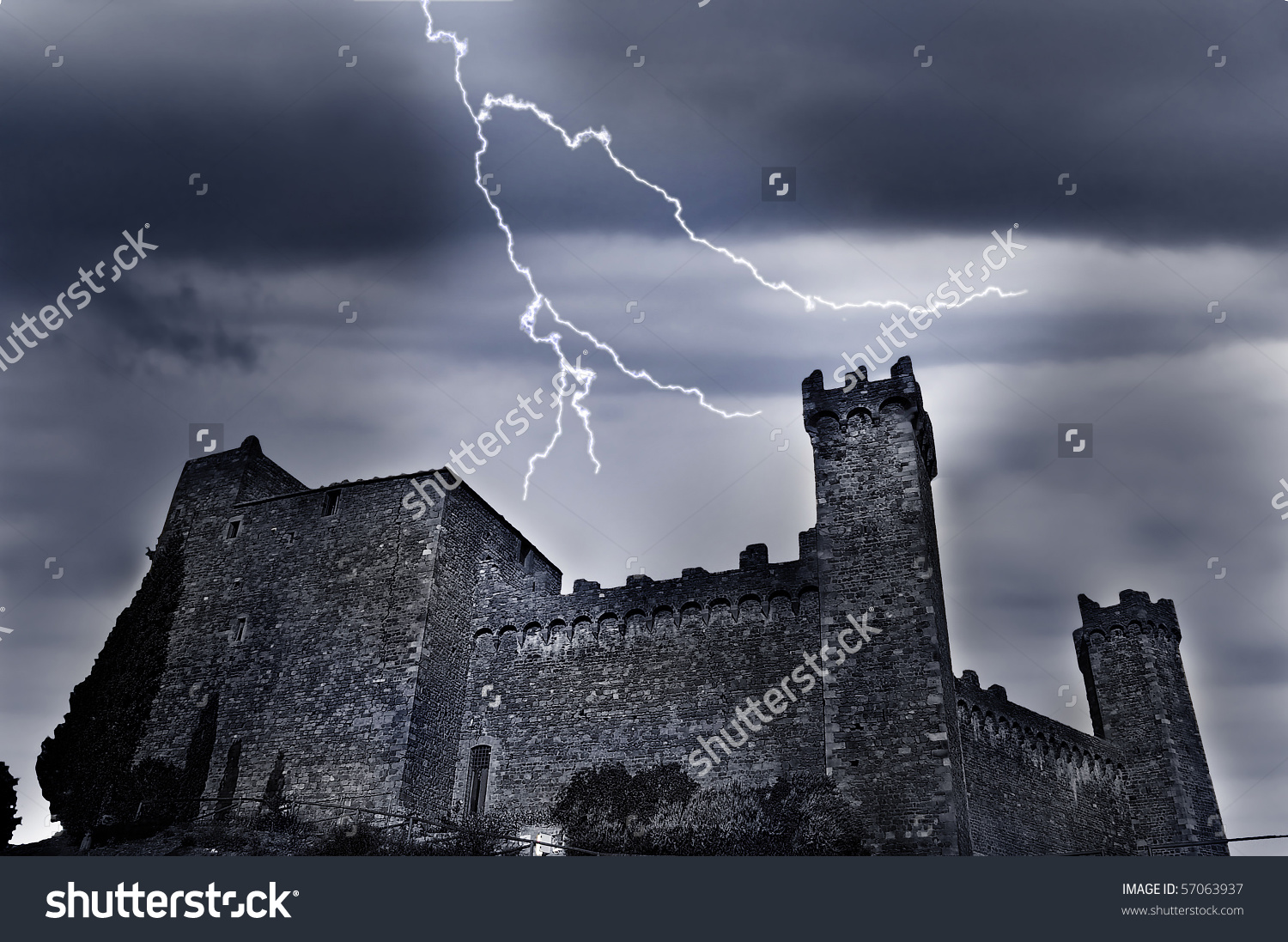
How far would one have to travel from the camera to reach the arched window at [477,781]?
2562cm

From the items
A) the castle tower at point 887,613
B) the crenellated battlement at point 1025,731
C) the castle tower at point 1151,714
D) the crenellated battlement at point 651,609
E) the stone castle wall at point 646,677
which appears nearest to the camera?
the castle tower at point 887,613

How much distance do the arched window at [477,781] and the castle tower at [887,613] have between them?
9.65 meters

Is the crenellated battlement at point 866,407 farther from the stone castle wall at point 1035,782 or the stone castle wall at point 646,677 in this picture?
the stone castle wall at point 1035,782

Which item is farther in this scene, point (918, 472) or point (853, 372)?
point (853, 372)

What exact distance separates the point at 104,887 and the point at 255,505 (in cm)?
1683

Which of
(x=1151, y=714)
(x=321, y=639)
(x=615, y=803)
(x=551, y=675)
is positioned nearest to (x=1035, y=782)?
(x=1151, y=714)

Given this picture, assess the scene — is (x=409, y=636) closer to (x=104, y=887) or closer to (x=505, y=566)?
(x=505, y=566)

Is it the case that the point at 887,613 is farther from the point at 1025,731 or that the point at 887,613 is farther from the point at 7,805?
the point at 7,805

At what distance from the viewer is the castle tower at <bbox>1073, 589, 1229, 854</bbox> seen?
100ft

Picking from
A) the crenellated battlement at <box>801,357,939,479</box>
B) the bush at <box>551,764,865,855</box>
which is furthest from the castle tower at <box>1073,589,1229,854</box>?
the bush at <box>551,764,865,855</box>

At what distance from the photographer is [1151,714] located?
32031 mm

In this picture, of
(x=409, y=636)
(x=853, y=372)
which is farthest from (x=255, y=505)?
(x=853, y=372)

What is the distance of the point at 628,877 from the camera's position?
14.7 m

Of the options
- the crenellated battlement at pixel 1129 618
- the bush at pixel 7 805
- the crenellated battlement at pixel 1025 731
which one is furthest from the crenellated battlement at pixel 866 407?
the bush at pixel 7 805
